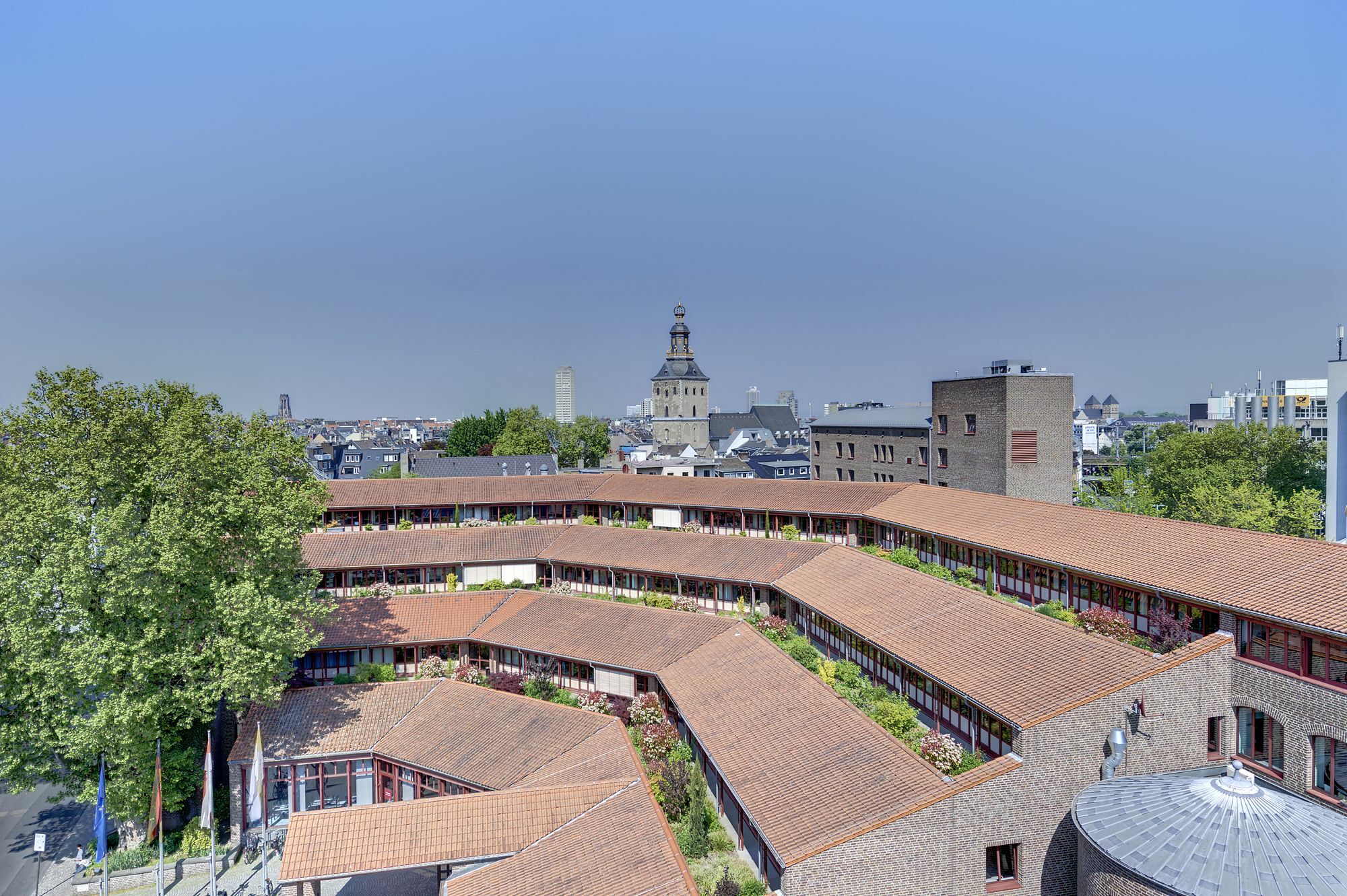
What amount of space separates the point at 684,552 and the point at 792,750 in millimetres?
22472

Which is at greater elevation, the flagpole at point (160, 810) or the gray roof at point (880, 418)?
the gray roof at point (880, 418)

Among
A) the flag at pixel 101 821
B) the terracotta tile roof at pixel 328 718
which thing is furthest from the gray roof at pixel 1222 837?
the flag at pixel 101 821

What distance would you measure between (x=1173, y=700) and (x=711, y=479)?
35.5 meters

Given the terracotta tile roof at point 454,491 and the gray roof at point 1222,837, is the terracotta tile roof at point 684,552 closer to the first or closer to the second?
the terracotta tile roof at point 454,491

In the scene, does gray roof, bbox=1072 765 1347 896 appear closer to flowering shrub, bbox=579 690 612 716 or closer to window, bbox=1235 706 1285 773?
window, bbox=1235 706 1285 773

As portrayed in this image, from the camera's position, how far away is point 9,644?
29.1 meters

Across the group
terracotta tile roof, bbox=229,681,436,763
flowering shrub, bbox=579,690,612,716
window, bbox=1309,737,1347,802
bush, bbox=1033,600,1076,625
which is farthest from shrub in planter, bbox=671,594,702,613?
window, bbox=1309,737,1347,802

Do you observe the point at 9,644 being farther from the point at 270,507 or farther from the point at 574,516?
the point at 574,516

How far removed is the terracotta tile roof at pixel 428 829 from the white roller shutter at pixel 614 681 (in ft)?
34.8

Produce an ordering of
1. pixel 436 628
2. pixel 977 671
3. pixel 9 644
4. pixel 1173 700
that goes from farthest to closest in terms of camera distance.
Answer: pixel 436 628
pixel 9 644
pixel 977 671
pixel 1173 700

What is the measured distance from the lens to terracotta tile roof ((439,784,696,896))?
21062mm

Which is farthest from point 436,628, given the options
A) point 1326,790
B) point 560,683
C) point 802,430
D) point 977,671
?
point 802,430

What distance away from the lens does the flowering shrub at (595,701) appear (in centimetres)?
3559

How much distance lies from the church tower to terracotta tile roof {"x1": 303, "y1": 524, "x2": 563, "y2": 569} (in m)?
64.7
